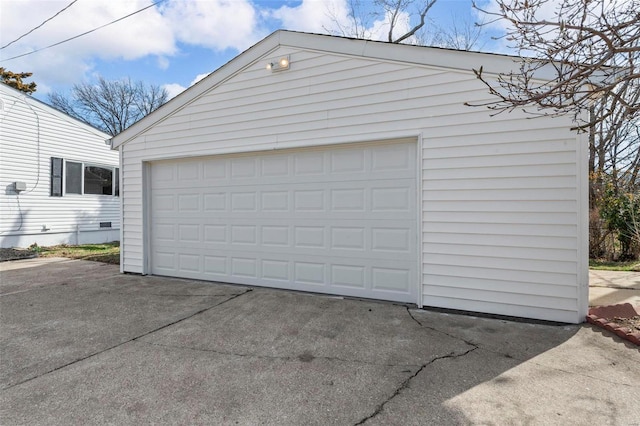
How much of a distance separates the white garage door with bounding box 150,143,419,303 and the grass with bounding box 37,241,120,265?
2967 millimetres

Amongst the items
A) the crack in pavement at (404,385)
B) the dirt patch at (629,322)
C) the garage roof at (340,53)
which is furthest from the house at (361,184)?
the crack in pavement at (404,385)

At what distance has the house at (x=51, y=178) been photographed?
364 inches

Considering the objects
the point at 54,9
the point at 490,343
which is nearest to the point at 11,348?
the point at 490,343

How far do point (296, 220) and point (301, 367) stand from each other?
2687 mm

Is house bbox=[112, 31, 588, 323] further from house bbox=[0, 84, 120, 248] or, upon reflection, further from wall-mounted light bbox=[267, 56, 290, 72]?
house bbox=[0, 84, 120, 248]

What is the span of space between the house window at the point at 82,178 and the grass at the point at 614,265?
1434cm

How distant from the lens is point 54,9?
7441 millimetres

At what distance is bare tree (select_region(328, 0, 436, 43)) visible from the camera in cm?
1310

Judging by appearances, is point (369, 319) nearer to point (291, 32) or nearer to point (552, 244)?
point (552, 244)

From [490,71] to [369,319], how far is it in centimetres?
329

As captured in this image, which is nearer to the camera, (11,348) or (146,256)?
(11,348)

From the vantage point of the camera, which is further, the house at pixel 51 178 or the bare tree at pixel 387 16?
the bare tree at pixel 387 16

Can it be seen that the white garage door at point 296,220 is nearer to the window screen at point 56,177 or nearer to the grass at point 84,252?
the grass at point 84,252

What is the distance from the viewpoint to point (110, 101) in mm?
23422
